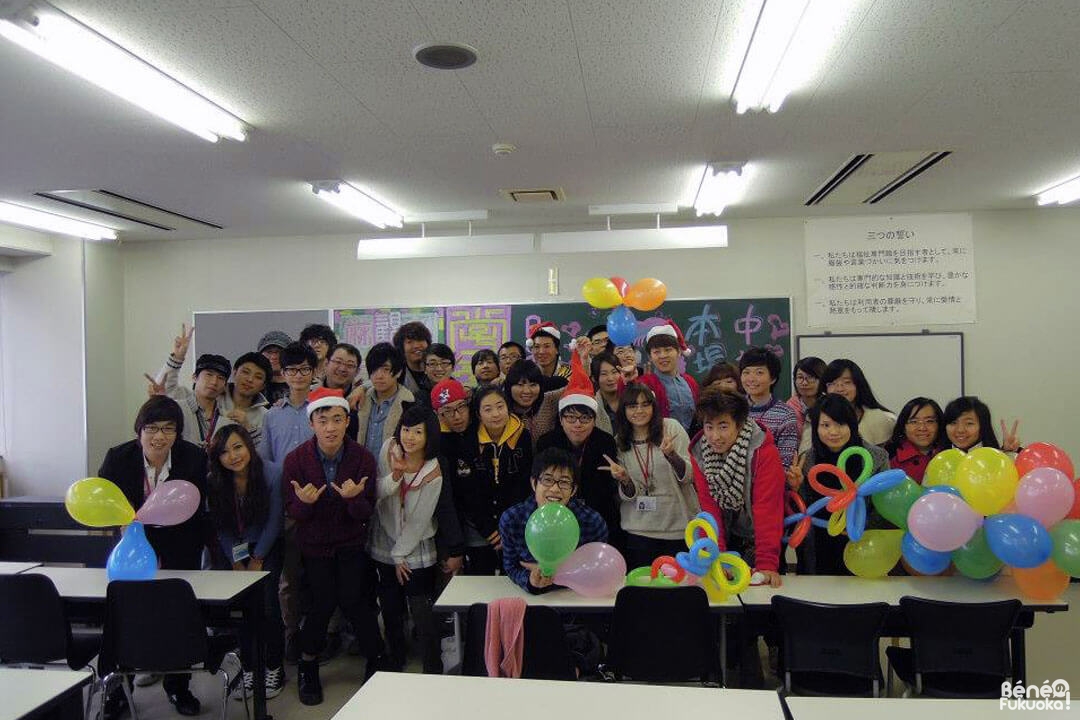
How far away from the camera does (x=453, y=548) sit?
3.05 m

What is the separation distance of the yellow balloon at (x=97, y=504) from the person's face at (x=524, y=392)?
1.69m

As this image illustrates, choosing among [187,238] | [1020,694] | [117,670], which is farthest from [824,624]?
[187,238]

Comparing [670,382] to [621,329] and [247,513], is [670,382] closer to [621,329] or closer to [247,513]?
[621,329]

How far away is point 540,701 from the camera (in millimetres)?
1709

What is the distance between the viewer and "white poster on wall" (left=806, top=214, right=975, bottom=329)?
16.6 ft

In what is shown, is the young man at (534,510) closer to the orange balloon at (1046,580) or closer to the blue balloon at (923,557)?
the blue balloon at (923,557)

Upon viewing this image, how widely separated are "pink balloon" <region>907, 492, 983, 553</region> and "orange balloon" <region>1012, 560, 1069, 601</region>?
238mm

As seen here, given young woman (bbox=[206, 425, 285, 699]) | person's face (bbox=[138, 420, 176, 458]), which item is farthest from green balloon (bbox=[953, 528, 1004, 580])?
person's face (bbox=[138, 420, 176, 458])

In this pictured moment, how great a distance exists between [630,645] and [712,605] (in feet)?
1.06

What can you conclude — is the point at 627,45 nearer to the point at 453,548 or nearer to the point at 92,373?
the point at 453,548

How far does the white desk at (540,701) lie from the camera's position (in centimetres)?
165

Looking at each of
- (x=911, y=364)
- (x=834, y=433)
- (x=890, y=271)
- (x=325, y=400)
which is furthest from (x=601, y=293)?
(x=911, y=364)

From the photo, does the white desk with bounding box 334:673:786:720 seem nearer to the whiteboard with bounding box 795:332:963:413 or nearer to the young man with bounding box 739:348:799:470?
the young man with bounding box 739:348:799:470

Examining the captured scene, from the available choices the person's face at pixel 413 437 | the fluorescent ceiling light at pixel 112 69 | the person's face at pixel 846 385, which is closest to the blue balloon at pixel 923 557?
the person's face at pixel 846 385
